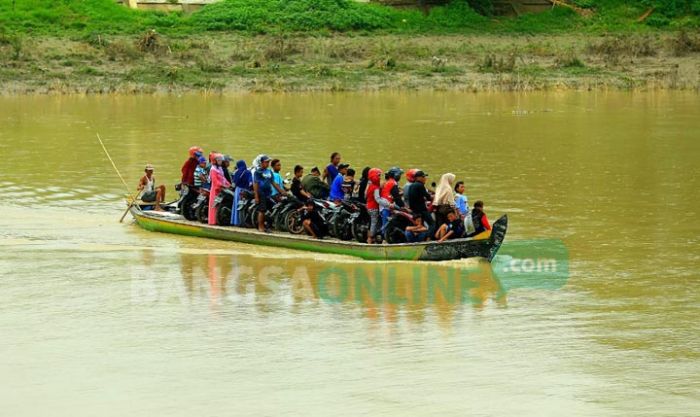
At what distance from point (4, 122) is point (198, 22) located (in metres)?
14.7

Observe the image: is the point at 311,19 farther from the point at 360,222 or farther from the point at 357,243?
the point at 357,243

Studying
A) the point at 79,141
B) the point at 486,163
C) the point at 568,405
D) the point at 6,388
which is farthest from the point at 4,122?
the point at 568,405

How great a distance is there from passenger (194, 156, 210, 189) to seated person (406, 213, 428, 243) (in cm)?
369

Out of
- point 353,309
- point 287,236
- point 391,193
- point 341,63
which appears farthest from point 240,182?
point 341,63

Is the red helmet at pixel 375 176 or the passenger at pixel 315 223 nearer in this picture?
the red helmet at pixel 375 176

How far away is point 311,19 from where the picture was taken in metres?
46.9

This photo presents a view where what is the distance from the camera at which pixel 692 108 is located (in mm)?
34969

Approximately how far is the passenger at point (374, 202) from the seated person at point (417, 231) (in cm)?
35

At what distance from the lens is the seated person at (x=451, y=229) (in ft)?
51.8

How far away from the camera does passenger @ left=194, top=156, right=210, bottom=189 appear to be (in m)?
18.6

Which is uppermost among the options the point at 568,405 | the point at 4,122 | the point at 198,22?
the point at 198,22

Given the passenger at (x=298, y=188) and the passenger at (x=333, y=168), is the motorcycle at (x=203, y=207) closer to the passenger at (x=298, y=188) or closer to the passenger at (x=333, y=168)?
the passenger at (x=298, y=188)

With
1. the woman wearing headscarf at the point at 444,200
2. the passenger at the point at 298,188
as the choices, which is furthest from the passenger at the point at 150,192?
the woman wearing headscarf at the point at 444,200

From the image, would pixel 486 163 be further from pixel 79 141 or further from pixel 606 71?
pixel 606 71
